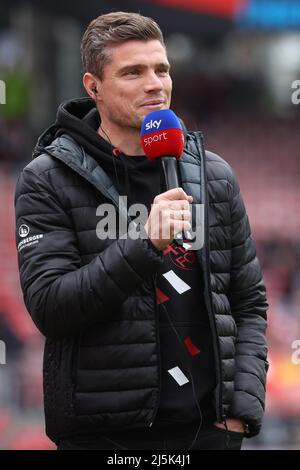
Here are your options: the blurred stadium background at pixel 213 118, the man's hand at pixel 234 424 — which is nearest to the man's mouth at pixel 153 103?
the man's hand at pixel 234 424

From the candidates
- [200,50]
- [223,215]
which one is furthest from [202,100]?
[223,215]

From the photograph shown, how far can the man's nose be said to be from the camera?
259 cm

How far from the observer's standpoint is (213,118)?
20.2 metres

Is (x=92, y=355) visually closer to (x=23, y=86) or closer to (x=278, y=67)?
(x=23, y=86)

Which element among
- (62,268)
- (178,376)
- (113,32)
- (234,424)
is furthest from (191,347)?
(113,32)

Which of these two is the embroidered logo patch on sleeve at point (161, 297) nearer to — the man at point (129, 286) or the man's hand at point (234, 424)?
the man at point (129, 286)

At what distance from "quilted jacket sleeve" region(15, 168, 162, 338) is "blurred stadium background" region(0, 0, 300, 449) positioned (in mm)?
4352

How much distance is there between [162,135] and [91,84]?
39 centimetres

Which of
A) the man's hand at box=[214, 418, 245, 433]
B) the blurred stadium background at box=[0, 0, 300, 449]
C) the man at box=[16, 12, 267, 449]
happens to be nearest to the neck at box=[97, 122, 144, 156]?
the man at box=[16, 12, 267, 449]

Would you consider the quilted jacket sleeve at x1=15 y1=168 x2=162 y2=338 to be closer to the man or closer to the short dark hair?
the man

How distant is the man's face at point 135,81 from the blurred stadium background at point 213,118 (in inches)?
173

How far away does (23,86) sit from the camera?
18.6 m

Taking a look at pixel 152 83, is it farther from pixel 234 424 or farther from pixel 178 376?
pixel 234 424

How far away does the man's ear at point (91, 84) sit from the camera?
2730 millimetres
